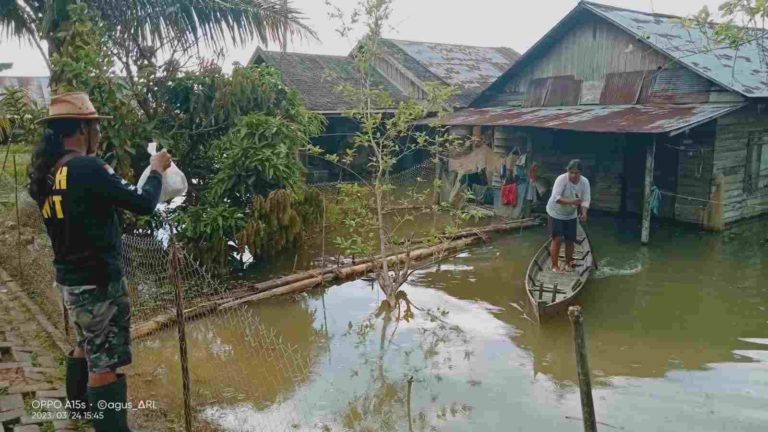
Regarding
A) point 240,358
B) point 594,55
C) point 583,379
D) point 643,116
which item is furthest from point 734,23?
point 594,55

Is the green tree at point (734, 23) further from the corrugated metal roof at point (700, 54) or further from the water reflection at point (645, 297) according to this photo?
the corrugated metal roof at point (700, 54)

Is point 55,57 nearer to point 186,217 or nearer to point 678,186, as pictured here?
point 186,217

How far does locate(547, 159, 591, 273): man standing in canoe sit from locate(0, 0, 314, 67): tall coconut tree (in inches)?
210

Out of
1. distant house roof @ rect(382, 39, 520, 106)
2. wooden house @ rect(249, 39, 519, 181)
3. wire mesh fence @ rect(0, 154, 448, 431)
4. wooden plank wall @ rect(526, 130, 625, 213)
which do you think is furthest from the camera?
distant house roof @ rect(382, 39, 520, 106)

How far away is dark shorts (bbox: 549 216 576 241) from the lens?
851 cm

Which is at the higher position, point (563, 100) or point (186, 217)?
point (563, 100)

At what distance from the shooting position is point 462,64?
2236cm

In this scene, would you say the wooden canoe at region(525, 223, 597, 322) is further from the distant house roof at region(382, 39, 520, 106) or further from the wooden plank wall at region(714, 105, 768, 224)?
the distant house roof at region(382, 39, 520, 106)

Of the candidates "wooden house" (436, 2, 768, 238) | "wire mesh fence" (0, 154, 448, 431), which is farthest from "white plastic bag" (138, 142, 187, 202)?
"wooden house" (436, 2, 768, 238)

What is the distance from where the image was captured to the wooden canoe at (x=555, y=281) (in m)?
7.30

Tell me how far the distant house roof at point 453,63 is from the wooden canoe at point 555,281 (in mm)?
10903

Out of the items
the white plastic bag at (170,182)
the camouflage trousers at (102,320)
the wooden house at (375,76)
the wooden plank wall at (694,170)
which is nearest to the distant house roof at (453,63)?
the wooden house at (375,76)

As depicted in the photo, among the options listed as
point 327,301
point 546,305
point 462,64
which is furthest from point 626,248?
point 462,64

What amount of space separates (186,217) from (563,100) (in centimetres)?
1033
